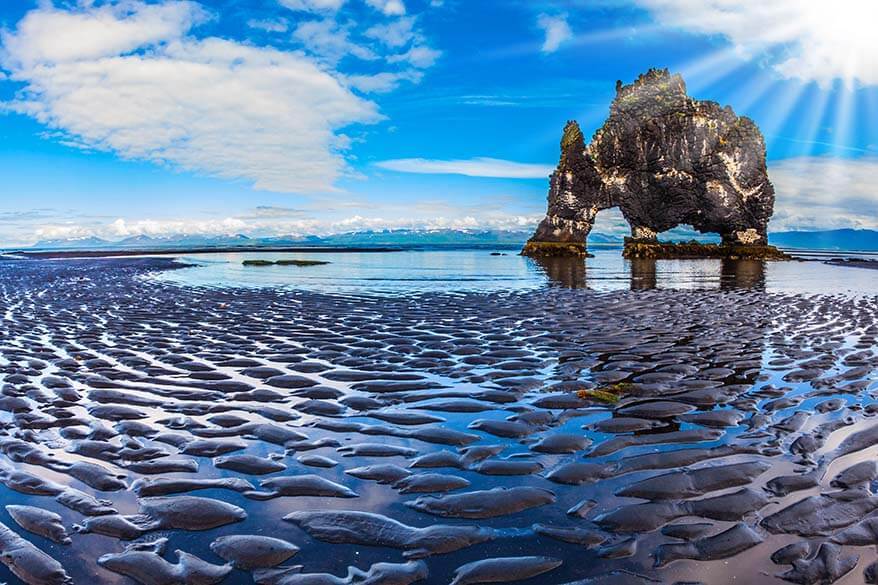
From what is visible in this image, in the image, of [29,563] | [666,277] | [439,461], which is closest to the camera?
[29,563]

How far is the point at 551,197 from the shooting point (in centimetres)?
11969

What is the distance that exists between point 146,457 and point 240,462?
4.45ft

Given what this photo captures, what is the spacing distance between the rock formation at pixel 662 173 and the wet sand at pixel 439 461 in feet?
324

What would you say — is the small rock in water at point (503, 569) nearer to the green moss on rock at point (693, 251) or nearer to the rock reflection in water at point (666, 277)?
the rock reflection in water at point (666, 277)

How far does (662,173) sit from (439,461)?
11470 centimetres

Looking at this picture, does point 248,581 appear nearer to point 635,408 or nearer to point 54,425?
point 54,425

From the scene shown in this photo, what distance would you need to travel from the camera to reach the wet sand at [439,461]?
16.6 ft

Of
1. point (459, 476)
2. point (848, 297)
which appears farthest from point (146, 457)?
point (848, 297)

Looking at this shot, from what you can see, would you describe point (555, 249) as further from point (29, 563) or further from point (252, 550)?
point (29, 563)

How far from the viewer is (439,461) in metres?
7.44

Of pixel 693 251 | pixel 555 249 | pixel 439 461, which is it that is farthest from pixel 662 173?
pixel 439 461

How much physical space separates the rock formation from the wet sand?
98822 millimetres

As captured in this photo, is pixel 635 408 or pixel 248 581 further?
pixel 635 408

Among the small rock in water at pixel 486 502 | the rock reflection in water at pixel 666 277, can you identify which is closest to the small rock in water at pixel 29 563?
the small rock in water at pixel 486 502
